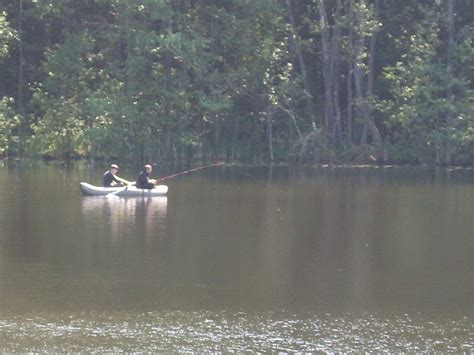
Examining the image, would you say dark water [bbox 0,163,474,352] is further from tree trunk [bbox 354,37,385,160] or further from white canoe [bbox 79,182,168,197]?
tree trunk [bbox 354,37,385,160]

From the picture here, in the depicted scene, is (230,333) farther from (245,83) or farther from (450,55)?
(245,83)

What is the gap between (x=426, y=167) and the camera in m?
40.8

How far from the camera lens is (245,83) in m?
43.6

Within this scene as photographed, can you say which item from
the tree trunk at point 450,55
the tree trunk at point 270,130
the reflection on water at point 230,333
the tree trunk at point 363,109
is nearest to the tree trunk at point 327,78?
the tree trunk at point 363,109

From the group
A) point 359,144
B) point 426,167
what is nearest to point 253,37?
point 359,144

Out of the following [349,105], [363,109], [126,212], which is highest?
[349,105]

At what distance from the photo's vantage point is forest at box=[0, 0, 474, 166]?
137ft

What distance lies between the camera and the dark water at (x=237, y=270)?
13.4 meters

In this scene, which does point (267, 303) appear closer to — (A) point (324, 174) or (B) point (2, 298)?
(B) point (2, 298)

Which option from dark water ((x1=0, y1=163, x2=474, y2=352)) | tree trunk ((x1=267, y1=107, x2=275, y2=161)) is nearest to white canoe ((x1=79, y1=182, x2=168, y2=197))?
dark water ((x1=0, y1=163, x2=474, y2=352))

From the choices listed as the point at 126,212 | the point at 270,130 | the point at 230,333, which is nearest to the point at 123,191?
the point at 126,212

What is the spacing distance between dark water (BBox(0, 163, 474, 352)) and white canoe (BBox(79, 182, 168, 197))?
1.77 ft

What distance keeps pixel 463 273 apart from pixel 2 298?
295 inches

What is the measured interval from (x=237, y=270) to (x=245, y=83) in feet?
86.3
